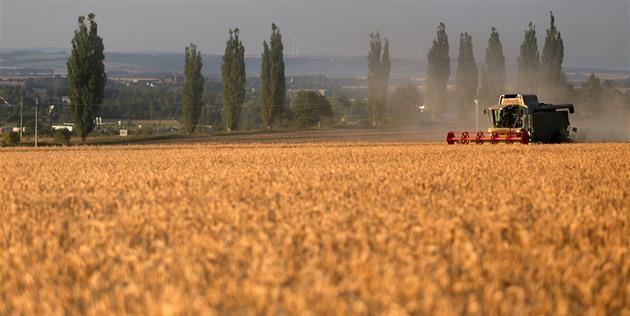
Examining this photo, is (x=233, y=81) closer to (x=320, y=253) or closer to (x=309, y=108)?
(x=309, y=108)

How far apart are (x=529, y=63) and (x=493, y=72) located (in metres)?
5.07

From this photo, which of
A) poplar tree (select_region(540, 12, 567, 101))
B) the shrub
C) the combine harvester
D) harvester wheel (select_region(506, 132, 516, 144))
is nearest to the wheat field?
harvester wheel (select_region(506, 132, 516, 144))

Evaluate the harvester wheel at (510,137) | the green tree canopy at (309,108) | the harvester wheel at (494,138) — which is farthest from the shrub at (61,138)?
the green tree canopy at (309,108)

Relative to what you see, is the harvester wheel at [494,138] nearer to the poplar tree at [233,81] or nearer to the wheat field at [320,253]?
the wheat field at [320,253]

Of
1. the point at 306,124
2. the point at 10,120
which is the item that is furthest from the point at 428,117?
the point at 10,120

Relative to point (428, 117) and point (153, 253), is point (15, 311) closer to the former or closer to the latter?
point (153, 253)

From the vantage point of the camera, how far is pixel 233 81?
92.6 metres

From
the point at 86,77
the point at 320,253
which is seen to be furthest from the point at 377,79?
the point at 320,253

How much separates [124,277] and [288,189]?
7969mm

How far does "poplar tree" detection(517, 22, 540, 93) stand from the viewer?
Result: 4131 inches

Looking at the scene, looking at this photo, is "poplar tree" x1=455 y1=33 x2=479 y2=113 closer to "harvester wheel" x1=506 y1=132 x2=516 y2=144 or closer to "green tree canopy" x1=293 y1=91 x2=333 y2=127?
"green tree canopy" x1=293 y1=91 x2=333 y2=127

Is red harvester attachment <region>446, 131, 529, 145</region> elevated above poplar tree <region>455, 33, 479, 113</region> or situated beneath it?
Answer: situated beneath

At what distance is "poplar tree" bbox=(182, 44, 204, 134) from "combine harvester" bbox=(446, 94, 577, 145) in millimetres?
42892

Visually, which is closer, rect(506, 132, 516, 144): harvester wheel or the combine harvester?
rect(506, 132, 516, 144): harvester wheel
